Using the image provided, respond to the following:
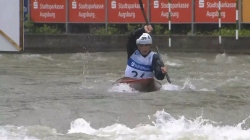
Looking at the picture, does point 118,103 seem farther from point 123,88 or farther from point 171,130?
point 171,130

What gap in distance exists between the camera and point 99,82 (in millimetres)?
13375

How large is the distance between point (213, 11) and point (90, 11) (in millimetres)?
3682

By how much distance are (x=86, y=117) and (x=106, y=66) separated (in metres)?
7.02

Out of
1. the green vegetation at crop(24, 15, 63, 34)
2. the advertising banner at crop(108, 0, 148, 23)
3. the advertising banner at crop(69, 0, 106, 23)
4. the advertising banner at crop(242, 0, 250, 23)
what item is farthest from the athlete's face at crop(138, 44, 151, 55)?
the green vegetation at crop(24, 15, 63, 34)

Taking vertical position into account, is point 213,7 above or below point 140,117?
above

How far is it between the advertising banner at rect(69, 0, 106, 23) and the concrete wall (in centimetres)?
102

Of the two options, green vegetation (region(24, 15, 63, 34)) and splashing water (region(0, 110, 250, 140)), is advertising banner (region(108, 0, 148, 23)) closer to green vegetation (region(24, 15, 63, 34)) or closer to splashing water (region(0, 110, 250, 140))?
green vegetation (region(24, 15, 63, 34))

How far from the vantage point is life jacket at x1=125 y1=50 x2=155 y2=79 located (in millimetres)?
11367

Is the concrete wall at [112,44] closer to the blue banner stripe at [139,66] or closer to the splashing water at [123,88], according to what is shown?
the blue banner stripe at [139,66]

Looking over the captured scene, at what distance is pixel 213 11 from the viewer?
62.7ft

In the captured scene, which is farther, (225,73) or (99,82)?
(225,73)

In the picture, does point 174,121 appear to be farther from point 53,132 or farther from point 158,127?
point 53,132

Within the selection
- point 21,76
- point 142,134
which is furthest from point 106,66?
point 142,134

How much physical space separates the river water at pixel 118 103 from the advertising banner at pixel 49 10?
405 centimetres
